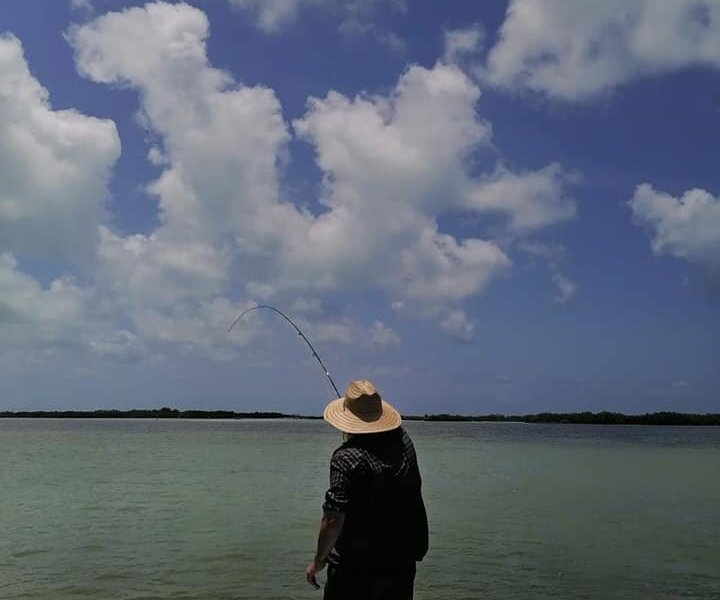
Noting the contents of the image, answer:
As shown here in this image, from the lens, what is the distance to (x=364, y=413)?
4.94m

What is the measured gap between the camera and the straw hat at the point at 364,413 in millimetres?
4832

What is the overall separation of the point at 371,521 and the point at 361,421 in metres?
0.60

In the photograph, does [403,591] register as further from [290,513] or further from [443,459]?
[443,459]

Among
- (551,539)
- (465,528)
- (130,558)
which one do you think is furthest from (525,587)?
(130,558)

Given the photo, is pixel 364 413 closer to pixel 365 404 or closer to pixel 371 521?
pixel 365 404

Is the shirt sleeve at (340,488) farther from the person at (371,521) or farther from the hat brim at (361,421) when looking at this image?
the hat brim at (361,421)

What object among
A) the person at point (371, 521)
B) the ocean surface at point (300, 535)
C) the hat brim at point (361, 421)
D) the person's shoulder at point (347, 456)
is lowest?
the ocean surface at point (300, 535)

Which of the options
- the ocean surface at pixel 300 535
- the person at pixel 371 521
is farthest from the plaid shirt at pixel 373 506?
the ocean surface at pixel 300 535

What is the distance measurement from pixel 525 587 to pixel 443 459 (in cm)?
2826

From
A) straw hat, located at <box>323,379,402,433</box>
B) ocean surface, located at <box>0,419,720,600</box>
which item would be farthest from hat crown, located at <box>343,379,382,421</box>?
ocean surface, located at <box>0,419,720,600</box>

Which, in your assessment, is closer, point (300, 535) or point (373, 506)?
point (373, 506)

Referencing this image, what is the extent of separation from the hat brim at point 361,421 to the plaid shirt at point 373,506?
0.12m

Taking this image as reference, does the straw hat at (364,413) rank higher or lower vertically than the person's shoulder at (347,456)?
higher

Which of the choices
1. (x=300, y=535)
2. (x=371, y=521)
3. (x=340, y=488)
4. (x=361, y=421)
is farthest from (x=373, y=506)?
(x=300, y=535)
